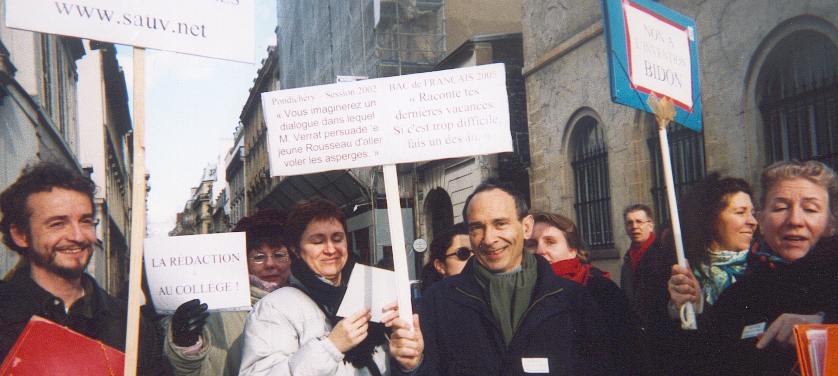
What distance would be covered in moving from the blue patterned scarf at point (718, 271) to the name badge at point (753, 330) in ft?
2.00

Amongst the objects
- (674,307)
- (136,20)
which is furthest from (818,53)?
(136,20)

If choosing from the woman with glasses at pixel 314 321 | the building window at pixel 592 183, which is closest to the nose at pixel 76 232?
the woman with glasses at pixel 314 321

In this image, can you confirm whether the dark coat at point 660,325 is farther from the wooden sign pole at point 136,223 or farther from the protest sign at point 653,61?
the wooden sign pole at point 136,223

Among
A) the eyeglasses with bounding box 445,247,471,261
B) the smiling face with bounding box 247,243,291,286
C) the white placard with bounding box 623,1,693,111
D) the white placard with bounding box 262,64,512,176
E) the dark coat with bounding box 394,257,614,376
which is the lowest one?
the dark coat with bounding box 394,257,614,376

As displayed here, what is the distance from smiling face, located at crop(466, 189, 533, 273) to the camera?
303 centimetres

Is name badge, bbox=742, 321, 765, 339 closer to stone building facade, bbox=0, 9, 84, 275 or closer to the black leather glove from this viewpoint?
the black leather glove

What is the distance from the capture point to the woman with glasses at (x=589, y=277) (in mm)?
2912

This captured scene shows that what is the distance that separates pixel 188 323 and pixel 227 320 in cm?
62

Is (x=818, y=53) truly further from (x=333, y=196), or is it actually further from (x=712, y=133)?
(x=333, y=196)

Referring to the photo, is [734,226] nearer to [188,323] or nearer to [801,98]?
[188,323]

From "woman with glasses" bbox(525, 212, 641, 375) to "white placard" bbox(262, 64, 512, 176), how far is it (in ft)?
2.14

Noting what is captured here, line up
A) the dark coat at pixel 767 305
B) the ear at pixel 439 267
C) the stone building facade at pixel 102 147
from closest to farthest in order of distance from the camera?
the dark coat at pixel 767 305, the ear at pixel 439 267, the stone building facade at pixel 102 147

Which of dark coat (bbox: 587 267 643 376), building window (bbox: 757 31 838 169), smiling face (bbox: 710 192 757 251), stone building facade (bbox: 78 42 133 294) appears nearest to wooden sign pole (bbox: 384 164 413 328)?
dark coat (bbox: 587 267 643 376)

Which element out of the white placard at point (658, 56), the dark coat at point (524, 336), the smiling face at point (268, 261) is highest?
the white placard at point (658, 56)
